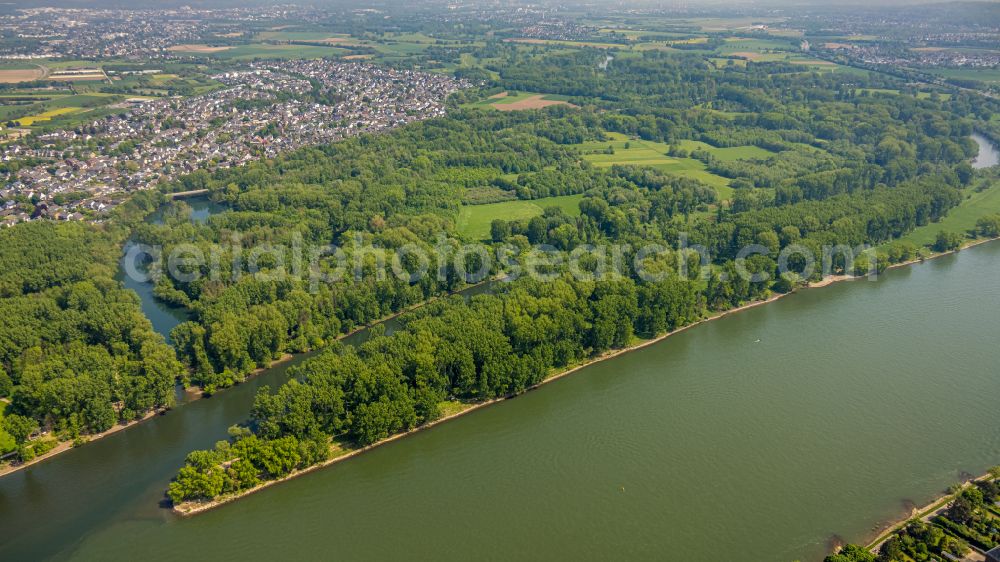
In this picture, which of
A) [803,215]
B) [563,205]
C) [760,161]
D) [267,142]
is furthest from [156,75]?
[803,215]

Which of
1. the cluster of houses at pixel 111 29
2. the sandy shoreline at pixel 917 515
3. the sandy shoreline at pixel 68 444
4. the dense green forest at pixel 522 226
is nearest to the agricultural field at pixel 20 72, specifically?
the cluster of houses at pixel 111 29

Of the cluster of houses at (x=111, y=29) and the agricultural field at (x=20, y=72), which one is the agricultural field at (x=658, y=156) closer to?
the agricultural field at (x=20, y=72)

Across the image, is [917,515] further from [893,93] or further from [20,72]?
[20,72]

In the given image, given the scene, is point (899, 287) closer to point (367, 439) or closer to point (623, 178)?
point (623, 178)

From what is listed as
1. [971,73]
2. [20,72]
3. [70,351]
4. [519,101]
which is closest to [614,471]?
[70,351]

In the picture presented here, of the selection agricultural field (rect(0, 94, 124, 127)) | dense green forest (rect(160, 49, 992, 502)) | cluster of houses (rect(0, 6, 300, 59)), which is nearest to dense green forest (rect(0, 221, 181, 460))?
dense green forest (rect(160, 49, 992, 502))

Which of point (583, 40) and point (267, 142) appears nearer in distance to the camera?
point (267, 142)

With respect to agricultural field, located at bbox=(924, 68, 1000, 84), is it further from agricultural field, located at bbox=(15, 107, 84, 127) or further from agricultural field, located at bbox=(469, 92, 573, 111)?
agricultural field, located at bbox=(15, 107, 84, 127)
